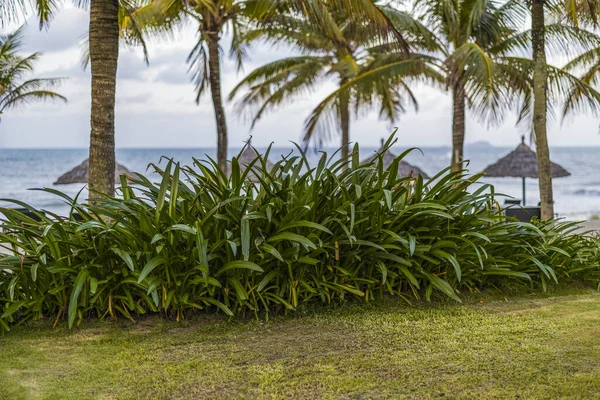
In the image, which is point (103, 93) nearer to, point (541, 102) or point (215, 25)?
point (541, 102)

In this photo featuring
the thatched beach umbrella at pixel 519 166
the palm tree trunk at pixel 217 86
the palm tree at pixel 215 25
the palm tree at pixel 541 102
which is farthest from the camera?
the thatched beach umbrella at pixel 519 166

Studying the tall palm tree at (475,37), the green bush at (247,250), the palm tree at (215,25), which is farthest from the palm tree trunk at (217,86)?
the green bush at (247,250)

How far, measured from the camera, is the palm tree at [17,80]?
16953 millimetres

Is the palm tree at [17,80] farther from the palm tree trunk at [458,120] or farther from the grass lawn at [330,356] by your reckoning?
the grass lawn at [330,356]

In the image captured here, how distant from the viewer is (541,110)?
855 centimetres

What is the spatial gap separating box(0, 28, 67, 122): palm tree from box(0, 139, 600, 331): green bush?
14432 mm

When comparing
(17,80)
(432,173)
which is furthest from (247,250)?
(432,173)

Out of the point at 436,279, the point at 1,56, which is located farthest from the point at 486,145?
the point at 436,279

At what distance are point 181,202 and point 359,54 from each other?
15.5 meters

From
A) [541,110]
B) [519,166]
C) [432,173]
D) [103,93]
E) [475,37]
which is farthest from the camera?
[432,173]

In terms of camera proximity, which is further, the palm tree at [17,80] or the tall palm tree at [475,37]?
the palm tree at [17,80]

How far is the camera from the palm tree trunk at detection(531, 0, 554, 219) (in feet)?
27.8

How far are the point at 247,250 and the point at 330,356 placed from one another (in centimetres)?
78

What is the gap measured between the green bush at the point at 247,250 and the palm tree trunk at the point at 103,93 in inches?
54.2
